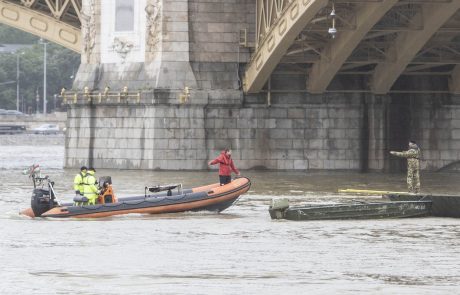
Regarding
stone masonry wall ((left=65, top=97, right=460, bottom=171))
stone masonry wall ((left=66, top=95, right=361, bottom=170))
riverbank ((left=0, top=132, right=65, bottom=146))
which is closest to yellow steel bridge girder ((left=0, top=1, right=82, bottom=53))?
stone masonry wall ((left=65, top=97, right=460, bottom=171))

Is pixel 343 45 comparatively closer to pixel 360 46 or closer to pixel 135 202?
pixel 360 46

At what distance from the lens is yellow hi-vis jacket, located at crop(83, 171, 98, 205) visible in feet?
119

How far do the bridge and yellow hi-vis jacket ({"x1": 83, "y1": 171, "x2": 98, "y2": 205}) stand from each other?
69.5ft

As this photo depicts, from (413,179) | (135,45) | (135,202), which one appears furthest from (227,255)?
(135,45)

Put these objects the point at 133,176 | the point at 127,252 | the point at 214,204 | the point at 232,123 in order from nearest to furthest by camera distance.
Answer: the point at 127,252, the point at 214,204, the point at 133,176, the point at 232,123

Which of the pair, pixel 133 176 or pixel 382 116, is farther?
pixel 382 116

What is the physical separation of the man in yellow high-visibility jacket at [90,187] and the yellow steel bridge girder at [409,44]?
17.2 meters

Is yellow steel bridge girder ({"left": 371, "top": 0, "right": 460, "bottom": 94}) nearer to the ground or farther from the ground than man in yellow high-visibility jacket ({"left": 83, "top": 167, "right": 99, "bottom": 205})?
farther from the ground

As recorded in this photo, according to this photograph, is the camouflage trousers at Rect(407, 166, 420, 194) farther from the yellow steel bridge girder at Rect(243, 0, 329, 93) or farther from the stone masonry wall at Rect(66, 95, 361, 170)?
the stone masonry wall at Rect(66, 95, 361, 170)

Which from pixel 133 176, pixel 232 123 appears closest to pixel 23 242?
pixel 133 176

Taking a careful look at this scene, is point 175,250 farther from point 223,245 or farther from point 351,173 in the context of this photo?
point 351,173

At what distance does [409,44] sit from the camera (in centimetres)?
5391

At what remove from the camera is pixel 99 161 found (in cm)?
6084

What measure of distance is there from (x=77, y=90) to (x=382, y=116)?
1204 centimetres
